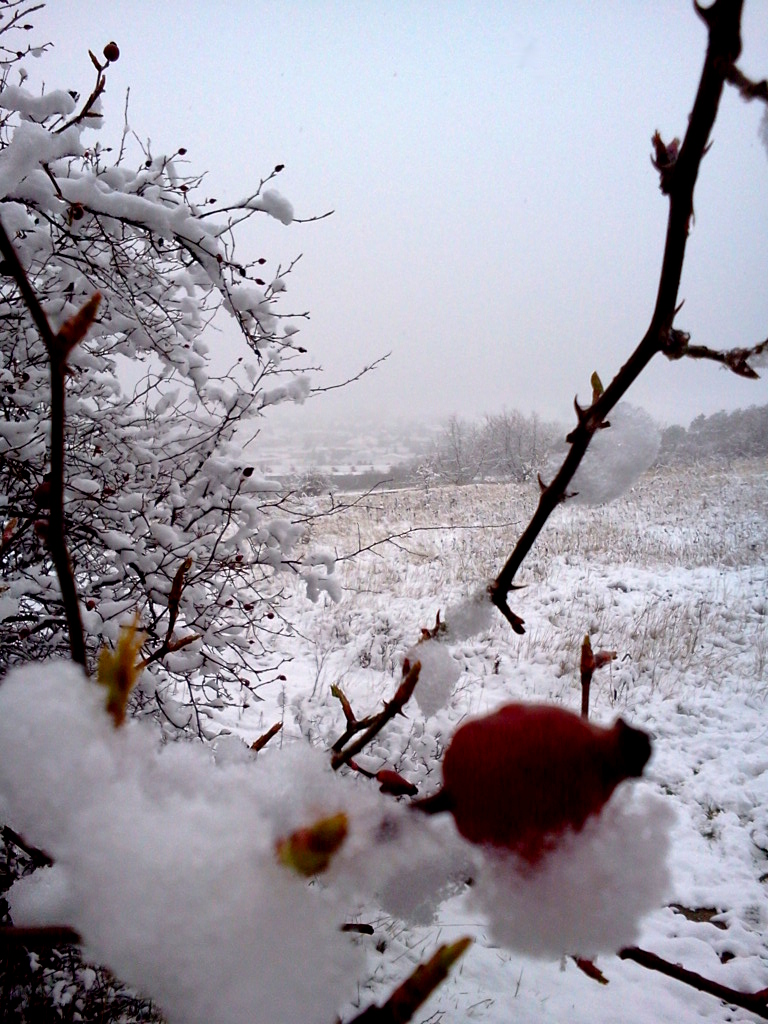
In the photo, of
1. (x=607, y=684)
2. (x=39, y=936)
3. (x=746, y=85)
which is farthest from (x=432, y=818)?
(x=607, y=684)

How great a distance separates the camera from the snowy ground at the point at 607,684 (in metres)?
2.24

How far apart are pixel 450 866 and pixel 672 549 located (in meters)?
7.80

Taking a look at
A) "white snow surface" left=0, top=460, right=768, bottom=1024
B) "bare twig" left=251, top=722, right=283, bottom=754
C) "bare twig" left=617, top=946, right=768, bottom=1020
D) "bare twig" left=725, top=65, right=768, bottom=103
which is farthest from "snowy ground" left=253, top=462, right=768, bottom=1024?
"bare twig" left=725, top=65, right=768, bottom=103

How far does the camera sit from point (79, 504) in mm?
1938

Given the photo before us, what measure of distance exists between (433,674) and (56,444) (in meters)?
0.29

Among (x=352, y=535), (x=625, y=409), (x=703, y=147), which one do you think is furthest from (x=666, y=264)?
(x=352, y=535)

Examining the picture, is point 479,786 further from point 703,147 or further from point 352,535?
point 352,535

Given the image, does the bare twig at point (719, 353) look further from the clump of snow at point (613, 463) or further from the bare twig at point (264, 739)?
the bare twig at point (264, 739)

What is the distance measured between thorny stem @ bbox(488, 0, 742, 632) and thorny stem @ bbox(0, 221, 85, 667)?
254mm

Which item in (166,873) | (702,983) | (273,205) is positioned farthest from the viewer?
(273,205)

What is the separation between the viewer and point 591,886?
0.25 meters

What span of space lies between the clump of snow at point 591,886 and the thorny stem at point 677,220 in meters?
0.16

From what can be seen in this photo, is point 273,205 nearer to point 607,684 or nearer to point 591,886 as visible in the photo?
point 591,886

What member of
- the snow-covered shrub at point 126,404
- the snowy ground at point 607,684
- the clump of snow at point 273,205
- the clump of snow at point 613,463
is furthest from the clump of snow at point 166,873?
the clump of snow at point 273,205
